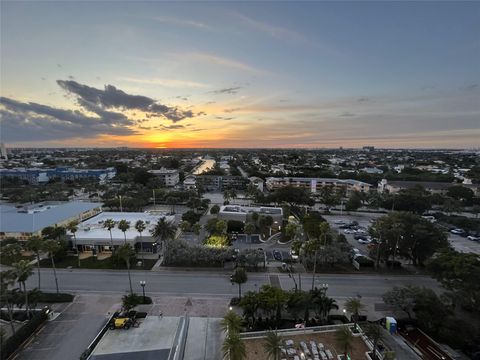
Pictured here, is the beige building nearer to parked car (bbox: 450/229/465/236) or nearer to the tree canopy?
the tree canopy

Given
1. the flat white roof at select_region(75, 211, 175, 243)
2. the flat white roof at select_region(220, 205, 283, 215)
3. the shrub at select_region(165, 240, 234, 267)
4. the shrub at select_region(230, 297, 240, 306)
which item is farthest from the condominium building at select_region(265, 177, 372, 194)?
the shrub at select_region(230, 297, 240, 306)

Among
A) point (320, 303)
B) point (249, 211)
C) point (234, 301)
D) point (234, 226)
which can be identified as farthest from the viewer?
point (249, 211)

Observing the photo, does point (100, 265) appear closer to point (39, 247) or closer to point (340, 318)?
point (39, 247)

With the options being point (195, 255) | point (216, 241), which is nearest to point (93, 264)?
point (195, 255)

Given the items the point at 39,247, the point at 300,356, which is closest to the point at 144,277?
the point at 39,247

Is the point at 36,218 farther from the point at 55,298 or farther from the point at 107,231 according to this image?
the point at 55,298

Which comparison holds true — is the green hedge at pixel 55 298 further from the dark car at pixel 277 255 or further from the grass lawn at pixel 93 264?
the dark car at pixel 277 255
